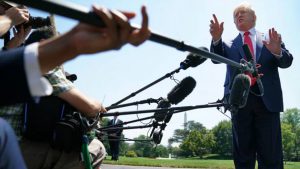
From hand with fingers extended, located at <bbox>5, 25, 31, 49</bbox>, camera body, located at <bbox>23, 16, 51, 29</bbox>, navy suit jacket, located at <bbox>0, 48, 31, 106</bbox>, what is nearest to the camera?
navy suit jacket, located at <bbox>0, 48, 31, 106</bbox>

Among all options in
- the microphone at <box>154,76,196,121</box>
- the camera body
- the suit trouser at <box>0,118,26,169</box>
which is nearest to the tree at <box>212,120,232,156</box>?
the microphone at <box>154,76,196,121</box>

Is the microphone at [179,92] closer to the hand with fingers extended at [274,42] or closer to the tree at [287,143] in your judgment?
the hand with fingers extended at [274,42]

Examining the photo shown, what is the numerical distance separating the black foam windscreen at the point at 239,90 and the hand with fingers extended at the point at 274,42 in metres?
0.83

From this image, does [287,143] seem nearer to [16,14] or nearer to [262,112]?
[262,112]

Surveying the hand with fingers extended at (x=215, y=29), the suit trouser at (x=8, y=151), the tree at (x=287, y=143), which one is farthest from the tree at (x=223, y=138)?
the suit trouser at (x=8, y=151)

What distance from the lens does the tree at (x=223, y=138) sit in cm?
8006

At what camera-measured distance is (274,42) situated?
3.68m

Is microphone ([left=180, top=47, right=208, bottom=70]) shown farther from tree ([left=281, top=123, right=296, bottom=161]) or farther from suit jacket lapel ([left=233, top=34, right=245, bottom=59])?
tree ([left=281, top=123, right=296, bottom=161])

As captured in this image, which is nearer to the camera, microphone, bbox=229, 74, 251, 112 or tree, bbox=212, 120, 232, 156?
microphone, bbox=229, 74, 251, 112

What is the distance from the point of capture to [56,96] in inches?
91.4

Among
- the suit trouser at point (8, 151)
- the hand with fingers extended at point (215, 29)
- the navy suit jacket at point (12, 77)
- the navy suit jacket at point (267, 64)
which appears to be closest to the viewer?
the navy suit jacket at point (12, 77)

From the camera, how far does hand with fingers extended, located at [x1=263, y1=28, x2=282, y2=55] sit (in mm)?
3615

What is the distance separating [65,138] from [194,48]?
44.9 inches

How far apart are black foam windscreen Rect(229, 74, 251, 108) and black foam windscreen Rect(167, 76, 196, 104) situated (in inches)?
13.8
